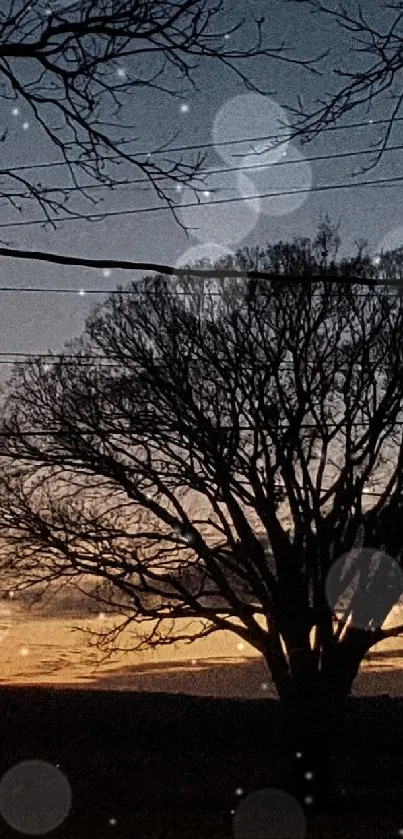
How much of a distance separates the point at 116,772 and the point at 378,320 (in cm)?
1084

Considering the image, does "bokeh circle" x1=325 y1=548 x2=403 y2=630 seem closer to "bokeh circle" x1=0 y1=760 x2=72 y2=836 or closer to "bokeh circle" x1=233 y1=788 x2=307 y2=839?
"bokeh circle" x1=233 y1=788 x2=307 y2=839

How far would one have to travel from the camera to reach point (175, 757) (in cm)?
2428

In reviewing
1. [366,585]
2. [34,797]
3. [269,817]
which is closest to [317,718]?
[269,817]

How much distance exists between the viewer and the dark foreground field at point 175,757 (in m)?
17.8

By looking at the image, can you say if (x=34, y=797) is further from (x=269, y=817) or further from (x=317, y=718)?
(x=317, y=718)

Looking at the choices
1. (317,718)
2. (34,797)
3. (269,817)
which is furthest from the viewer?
(34,797)

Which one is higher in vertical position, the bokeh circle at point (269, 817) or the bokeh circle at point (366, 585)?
the bokeh circle at point (366, 585)

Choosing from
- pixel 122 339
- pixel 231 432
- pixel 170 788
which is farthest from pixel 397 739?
pixel 122 339

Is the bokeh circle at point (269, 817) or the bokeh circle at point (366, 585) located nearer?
the bokeh circle at point (269, 817)

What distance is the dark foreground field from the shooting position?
58.5ft

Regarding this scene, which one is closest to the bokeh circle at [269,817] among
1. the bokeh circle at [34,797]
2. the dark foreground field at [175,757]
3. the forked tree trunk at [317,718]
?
the dark foreground field at [175,757]

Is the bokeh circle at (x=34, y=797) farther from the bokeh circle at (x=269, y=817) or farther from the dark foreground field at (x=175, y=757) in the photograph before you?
the bokeh circle at (x=269, y=817)

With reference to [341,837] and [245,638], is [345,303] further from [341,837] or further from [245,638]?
[341,837]

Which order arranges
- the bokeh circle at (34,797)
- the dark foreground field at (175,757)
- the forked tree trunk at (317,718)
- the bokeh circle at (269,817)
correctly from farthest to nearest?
the forked tree trunk at (317,718), the bokeh circle at (34,797), the dark foreground field at (175,757), the bokeh circle at (269,817)
